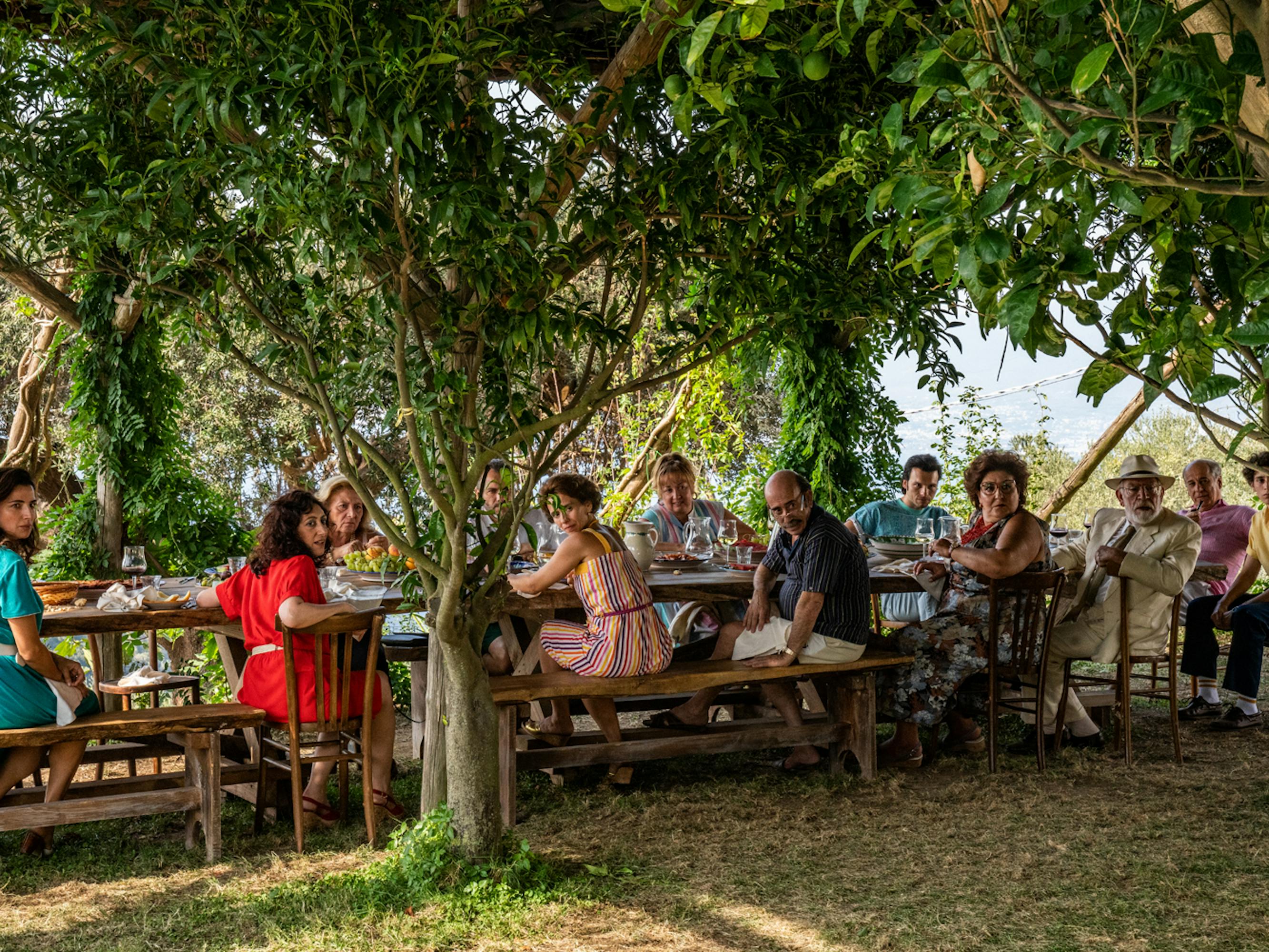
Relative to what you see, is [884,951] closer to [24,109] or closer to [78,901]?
[78,901]

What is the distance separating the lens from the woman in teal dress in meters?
4.04

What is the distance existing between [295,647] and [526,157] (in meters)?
2.28

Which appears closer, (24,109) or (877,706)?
(24,109)

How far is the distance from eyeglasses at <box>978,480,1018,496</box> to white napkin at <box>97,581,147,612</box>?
11.9 ft

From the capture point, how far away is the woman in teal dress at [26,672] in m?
4.04

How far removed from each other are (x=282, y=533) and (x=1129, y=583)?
12.5ft

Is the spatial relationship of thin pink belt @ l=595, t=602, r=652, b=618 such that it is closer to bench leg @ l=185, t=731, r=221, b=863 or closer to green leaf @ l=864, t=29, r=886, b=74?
bench leg @ l=185, t=731, r=221, b=863

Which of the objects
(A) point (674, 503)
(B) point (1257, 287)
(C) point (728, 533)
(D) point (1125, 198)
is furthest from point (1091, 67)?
(A) point (674, 503)

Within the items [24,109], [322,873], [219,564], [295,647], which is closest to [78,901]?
Result: [322,873]

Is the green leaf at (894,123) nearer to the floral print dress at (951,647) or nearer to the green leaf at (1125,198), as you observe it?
the green leaf at (1125,198)

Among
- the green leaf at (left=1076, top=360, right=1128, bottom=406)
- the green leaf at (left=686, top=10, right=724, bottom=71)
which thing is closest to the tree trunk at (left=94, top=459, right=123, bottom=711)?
the green leaf at (left=686, top=10, right=724, bottom=71)

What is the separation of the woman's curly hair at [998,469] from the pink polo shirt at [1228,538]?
2093 mm

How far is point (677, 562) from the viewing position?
6.04 metres

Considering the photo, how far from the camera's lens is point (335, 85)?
2742 millimetres
